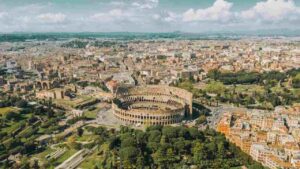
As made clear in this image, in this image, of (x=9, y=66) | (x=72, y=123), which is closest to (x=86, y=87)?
(x=72, y=123)

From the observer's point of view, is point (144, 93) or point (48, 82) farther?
point (48, 82)

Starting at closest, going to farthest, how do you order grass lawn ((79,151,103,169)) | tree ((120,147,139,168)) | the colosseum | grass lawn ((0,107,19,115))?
tree ((120,147,139,168)), grass lawn ((79,151,103,169)), the colosseum, grass lawn ((0,107,19,115))

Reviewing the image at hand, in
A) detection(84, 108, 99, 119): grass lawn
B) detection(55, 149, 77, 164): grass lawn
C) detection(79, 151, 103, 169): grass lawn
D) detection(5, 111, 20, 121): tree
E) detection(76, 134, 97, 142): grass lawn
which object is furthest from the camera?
detection(84, 108, 99, 119): grass lawn

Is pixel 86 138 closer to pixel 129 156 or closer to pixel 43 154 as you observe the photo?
pixel 43 154

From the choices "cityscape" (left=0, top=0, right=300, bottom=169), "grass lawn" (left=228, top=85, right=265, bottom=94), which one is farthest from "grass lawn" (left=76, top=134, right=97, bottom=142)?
"grass lawn" (left=228, top=85, right=265, bottom=94)

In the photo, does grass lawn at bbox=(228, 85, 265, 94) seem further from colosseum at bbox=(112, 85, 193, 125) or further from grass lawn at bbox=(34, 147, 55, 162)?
grass lawn at bbox=(34, 147, 55, 162)

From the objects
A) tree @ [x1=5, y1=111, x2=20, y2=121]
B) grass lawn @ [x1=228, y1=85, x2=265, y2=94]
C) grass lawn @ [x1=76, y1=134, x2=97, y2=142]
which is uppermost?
tree @ [x1=5, y1=111, x2=20, y2=121]

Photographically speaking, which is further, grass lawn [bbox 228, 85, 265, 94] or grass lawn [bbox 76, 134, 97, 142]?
grass lawn [bbox 228, 85, 265, 94]

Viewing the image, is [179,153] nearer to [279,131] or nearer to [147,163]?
[147,163]

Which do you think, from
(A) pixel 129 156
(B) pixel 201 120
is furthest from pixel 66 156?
(B) pixel 201 120
